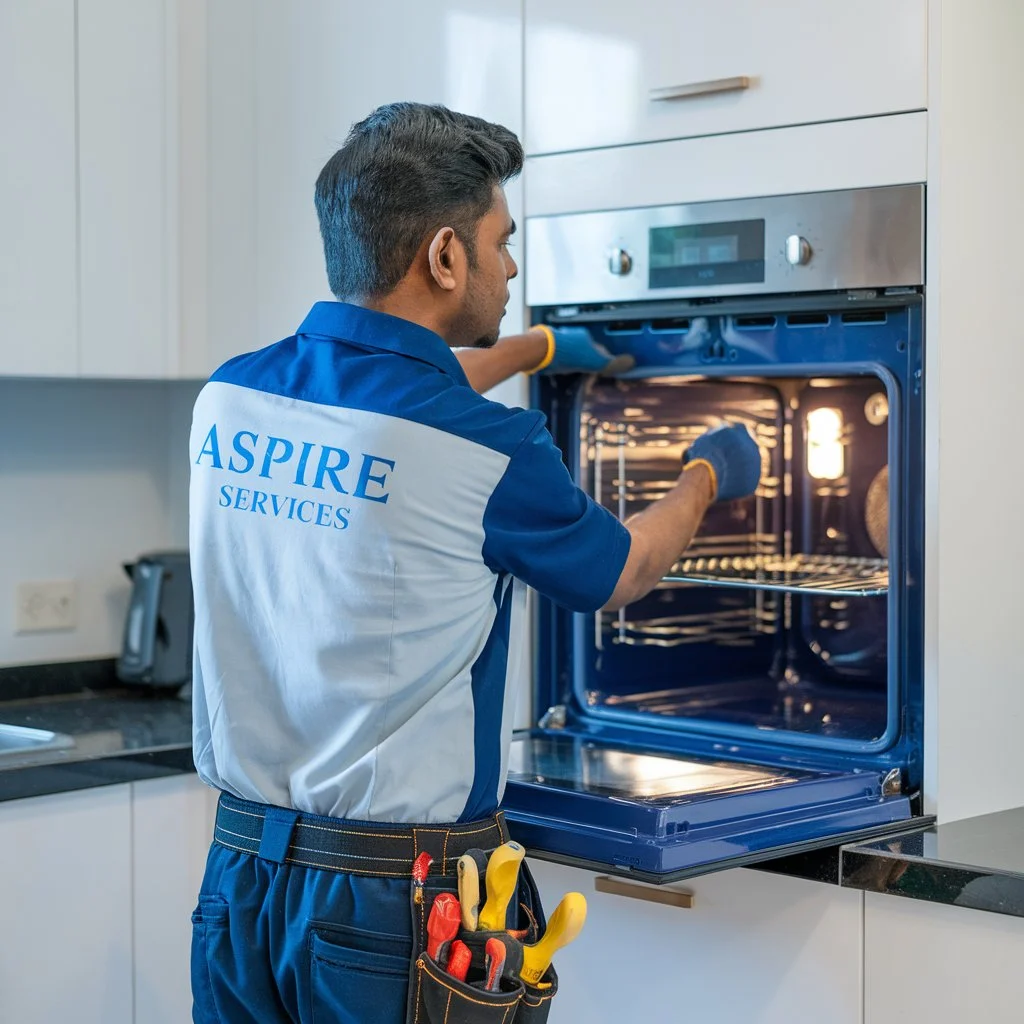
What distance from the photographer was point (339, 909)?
1406mm

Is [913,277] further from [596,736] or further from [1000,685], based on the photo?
[596,736]

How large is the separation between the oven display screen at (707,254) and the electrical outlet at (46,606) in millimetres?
1295

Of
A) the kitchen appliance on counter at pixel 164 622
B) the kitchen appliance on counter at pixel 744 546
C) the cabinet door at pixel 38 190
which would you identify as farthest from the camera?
the kitchen appliance on counter at pixel 164 622

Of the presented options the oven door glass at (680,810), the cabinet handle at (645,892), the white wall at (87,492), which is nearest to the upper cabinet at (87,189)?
the white wall at (87,492)

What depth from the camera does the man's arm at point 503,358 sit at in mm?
1863

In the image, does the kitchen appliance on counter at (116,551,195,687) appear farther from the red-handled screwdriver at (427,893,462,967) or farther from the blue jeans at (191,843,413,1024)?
the red-handled screwdriver at (427,893,462,967)

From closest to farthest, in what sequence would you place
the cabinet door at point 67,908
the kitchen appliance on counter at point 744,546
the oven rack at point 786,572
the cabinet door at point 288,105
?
1. the kitchen appliance on counter at point 744,546
2. the oven rack at point 786,572
3. the cabinet door at point 67,908
4. the cabinet door at point 288,105

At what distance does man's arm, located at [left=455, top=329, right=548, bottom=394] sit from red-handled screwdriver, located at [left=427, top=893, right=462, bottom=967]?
2.31 feet

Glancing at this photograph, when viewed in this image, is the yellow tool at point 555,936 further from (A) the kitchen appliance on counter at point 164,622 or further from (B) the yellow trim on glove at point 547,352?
(A) the kitchen appliance on counter at point 164,622

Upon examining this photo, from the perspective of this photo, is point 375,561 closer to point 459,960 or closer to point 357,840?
point 357,840

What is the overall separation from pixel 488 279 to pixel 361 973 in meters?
0.67

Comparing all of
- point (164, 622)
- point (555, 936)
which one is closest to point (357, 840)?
point (555, 936)

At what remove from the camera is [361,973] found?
1.38 meters

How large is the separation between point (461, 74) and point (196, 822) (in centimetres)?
112
